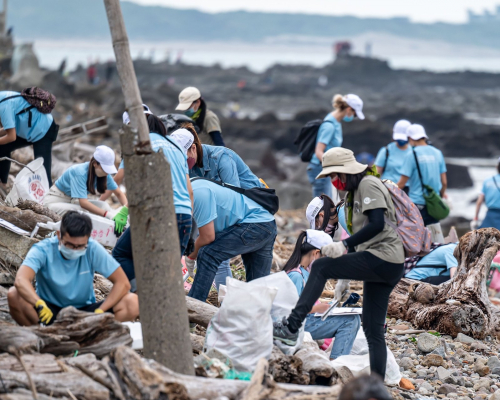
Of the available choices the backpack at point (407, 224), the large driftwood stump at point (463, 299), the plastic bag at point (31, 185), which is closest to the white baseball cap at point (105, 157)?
the plastic bag at point (31, 185)

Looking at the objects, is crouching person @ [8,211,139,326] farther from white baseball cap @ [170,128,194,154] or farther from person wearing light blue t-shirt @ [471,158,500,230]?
person wearing light blue t-shirt @ [471,158,500,230]

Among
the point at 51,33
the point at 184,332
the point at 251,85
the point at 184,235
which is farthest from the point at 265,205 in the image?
the point at 51,33

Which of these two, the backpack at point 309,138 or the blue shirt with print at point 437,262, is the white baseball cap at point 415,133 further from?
the blue shirt with print at point 437,262

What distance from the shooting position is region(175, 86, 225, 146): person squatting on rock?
7.67m

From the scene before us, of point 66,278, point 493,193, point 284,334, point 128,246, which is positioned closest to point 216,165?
point 128,246

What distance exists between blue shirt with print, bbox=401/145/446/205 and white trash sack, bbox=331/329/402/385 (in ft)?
12.1

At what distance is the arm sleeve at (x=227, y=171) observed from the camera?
5785mm

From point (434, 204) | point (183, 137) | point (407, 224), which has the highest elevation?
point (183, 137)

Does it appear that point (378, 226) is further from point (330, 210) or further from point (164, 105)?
point (164, 105)

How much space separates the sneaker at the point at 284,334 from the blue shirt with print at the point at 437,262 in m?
3.60

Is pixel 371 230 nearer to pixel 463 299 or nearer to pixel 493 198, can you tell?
pixel 463 299

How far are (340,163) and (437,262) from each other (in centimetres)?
372

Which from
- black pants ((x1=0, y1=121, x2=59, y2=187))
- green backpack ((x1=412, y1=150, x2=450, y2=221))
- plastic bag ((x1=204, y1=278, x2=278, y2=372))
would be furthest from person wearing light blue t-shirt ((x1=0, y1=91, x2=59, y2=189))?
green backpack ((x1=412, y1=150, x2=450, y2=221))

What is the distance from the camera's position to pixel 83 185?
6.98 meters
